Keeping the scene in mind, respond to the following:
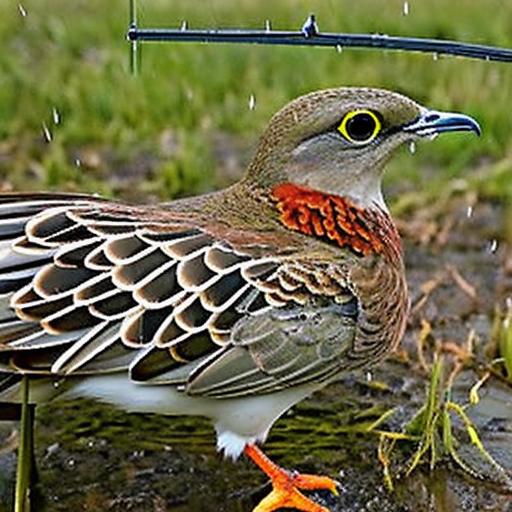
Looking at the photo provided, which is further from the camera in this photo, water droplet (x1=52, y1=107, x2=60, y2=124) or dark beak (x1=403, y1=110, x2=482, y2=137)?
water droplet (x1=52, y1=107, x2=60, y2=124)

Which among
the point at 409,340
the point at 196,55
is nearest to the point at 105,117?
the point at 196,55

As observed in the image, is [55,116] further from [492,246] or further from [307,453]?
[307,453]

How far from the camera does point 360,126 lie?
13.5ft

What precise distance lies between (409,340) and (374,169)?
4.04ft

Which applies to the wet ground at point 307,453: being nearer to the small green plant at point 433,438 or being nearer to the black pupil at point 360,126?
the small green plant at point 433,438

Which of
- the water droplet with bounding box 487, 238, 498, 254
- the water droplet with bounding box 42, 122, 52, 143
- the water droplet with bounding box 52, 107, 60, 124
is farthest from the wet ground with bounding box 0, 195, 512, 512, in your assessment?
the water droplet with bounding box 52, 107, 60, 124

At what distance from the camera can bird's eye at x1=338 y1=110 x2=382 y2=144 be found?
162 inches

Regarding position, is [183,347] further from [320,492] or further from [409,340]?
[409,340]

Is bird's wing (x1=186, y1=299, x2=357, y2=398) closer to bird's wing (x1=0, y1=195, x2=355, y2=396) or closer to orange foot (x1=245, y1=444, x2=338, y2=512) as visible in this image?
bird's wing (x1=0, y1=195, x2=355, y2=396)

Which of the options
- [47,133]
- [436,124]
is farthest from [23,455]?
[47,133]

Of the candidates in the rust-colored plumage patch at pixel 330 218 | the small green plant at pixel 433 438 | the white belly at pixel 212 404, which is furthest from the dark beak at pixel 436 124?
the white belly at pixel 212 404

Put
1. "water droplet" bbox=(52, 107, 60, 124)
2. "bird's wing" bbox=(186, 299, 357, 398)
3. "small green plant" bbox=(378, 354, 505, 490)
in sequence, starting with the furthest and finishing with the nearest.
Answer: "water droplet" bbox=(52, 107, 60, 124) < "small green plant" bbox=(378, 354, 505, 490) < "bird's wing" bbox=(186, 299, 357, 398)

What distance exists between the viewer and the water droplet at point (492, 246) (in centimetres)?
607

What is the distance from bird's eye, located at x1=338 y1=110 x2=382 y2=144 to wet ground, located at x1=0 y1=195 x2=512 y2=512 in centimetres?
90
